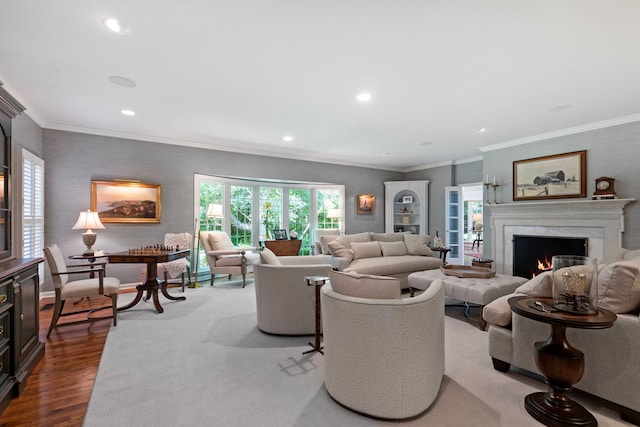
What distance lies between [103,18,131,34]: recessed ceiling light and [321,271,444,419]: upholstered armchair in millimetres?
2479

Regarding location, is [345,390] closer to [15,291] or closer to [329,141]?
[15,291]

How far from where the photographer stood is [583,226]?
470 cm

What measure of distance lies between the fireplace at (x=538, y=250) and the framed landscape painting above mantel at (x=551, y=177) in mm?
716

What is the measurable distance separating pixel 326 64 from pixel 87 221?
13.3 ft

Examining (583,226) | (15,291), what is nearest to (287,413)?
(15,291)

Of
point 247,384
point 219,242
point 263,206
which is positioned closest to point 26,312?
point 247,384

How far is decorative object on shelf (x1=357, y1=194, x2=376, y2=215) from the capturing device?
7.88 m

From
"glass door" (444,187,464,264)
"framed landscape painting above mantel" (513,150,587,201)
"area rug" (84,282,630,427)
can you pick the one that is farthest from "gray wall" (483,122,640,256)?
"area rug" (84,282,630,427)

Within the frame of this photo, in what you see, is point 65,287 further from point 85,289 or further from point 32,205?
point 32,205

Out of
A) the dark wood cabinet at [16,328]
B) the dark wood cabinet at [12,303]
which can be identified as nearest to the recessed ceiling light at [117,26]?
the dark wood cabinet at [12,303]

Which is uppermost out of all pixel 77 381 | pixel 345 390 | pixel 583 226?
pixel 583 226

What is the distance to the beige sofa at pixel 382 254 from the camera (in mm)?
4999

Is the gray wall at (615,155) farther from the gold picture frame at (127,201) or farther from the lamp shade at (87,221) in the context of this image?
the lamp shade at (87,221)

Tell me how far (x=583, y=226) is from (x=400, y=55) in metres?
4.22
